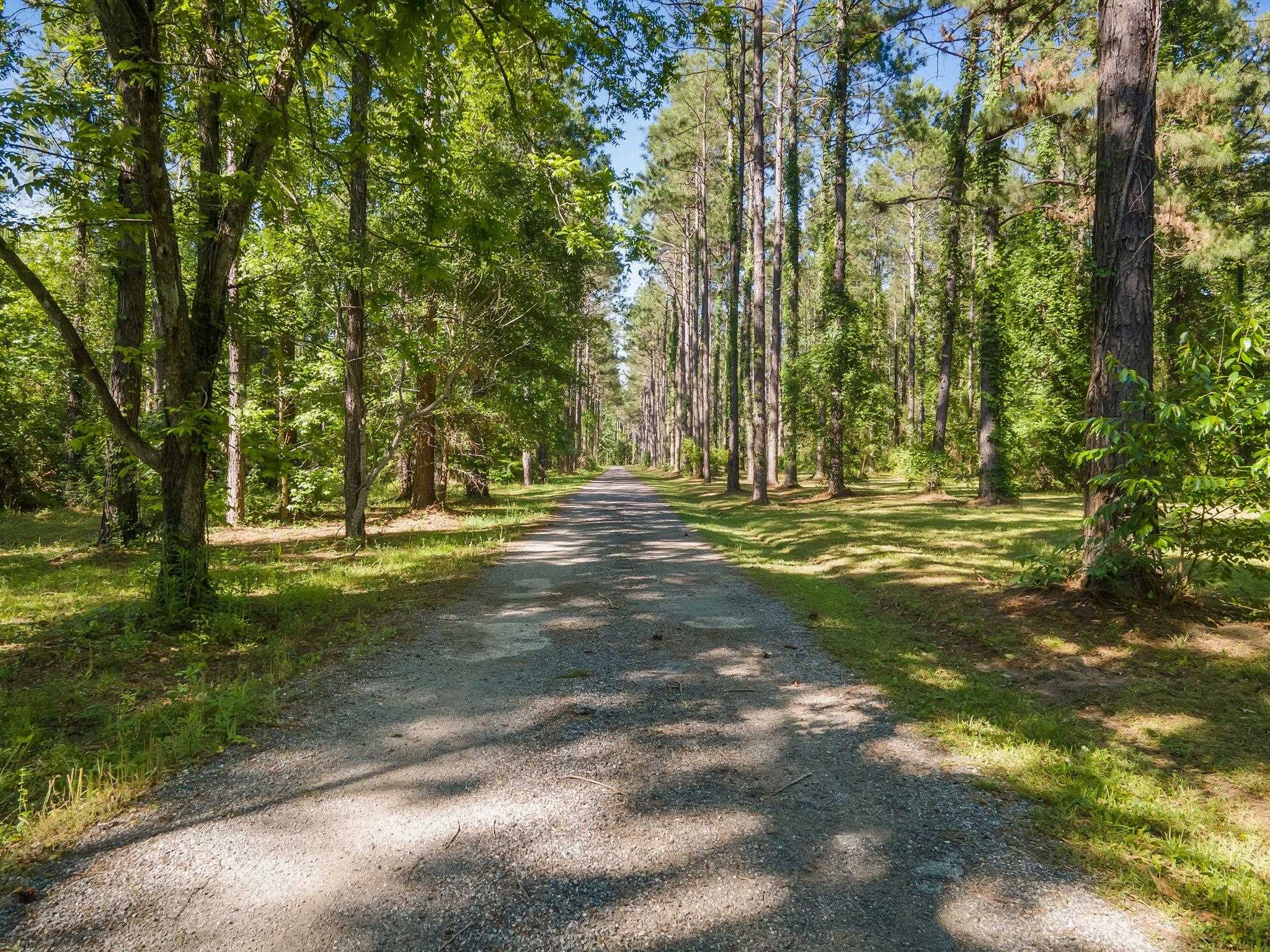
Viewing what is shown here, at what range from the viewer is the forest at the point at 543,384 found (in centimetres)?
387

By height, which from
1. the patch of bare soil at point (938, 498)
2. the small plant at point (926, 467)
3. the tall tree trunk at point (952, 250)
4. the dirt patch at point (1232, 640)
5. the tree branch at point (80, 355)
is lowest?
the dirt patch at point (1232, 640)

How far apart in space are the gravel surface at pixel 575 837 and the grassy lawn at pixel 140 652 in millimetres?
295

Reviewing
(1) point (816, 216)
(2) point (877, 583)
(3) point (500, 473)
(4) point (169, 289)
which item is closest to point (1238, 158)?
(1) point (816, 216)

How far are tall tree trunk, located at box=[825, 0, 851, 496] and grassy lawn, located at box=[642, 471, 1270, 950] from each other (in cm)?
1055

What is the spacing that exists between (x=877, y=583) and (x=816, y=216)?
2753 cm

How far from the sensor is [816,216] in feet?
100

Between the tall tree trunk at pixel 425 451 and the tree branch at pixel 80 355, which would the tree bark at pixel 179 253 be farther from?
the tall tree trunk at pixel 425 451

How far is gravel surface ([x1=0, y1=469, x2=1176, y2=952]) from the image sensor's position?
84.7 inches

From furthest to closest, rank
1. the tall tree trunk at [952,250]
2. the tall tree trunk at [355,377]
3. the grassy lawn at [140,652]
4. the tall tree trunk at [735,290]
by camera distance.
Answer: the tall tree trunk at [735,290]
the tall tree trunk at [952,250]
the tall tree trunk at [355,377]
the grassy lawn at [140,652]

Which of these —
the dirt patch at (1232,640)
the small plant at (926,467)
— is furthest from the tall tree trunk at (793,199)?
the dirt patch at (1232,640)

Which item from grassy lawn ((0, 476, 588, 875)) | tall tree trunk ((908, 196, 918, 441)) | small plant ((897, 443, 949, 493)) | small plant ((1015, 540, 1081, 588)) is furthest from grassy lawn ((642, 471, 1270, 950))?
tall tree trunk ((908, 196, 918, 441))

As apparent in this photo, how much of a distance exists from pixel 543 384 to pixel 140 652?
12.4 m

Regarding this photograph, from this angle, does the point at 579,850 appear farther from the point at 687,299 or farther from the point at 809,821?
the point at 687,299

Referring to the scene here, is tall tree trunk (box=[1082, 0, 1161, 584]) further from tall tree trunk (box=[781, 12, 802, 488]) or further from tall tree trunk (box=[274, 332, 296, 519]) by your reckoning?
tall tree trunk (box=[781, 12, 802, 488])
